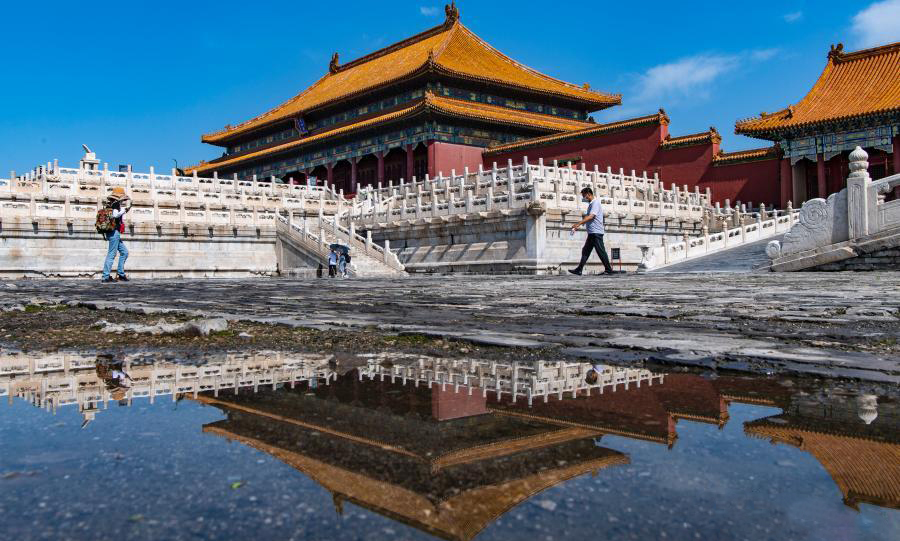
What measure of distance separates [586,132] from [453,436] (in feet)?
88.1

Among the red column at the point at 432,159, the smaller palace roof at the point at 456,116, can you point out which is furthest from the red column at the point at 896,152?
the red column at the point at 432,159

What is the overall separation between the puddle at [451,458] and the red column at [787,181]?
24567mm

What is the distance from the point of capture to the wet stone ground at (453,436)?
1.26 m

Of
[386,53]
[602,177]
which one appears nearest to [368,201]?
[602,177]

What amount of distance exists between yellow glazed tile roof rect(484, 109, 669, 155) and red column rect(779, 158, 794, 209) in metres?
4.33

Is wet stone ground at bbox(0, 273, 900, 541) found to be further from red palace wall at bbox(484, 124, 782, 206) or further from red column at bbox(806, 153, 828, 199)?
red column at bbox(806, 153, 828, 199)

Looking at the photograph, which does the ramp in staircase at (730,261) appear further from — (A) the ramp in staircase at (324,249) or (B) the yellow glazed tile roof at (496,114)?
(B) the yellow glazed tile roof at (496,114)

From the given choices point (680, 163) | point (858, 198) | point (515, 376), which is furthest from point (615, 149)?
point (515, 376)

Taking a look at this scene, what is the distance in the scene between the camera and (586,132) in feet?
90.2

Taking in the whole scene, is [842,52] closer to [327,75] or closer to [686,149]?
[686,149]

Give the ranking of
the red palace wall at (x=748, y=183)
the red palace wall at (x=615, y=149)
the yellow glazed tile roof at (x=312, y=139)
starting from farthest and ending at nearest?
the yellow glazed tile roof at (x=312, y=139) → the red palace wall at (x=615, y=149) → the red palace wall at (x=748, y=183)

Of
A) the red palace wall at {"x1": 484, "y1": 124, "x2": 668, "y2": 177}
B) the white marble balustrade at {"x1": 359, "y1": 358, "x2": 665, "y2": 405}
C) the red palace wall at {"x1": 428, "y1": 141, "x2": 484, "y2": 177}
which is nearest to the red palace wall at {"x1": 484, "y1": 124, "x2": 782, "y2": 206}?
the red palace wall at {"x1": 484, "y1": 124, "x2": 668, "y2": 177}

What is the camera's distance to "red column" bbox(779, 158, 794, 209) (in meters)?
24.5

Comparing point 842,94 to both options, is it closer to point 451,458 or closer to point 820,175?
point 820,175
